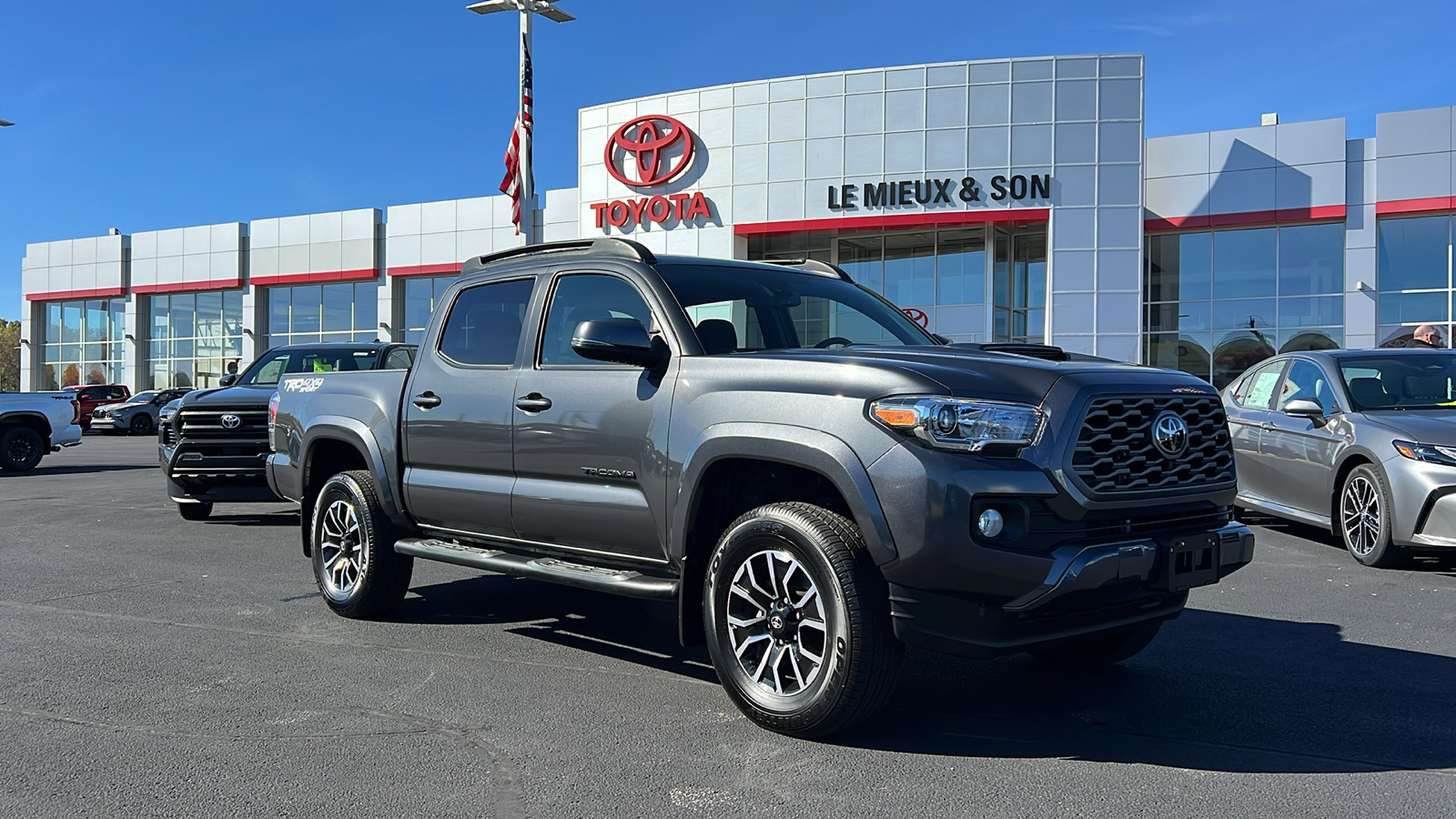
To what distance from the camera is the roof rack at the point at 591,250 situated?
17.4ft

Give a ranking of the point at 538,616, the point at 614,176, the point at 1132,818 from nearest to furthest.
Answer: the point at 1132,818
the point at 538,616
the point at 614,176

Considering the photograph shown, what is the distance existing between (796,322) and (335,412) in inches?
116

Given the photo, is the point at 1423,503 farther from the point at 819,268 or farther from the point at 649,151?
the point at 649,151

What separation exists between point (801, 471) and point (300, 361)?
29.8 ft

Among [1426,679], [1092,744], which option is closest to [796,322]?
[1092,744]

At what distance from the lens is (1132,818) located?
134 inches

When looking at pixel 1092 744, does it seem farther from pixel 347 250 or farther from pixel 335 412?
pixel 347 250

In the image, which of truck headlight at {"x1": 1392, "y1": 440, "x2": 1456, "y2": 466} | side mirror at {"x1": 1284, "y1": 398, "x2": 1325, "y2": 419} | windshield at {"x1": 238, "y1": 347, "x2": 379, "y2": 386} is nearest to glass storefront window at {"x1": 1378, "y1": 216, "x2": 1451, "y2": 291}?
side mirror at {"x1": 1284, "y1": 398, "x2": 1325, "y2": 419}

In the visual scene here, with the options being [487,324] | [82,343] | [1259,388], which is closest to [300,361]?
[487,324]

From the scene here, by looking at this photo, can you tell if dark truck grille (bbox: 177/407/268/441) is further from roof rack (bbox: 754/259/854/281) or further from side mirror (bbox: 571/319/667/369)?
side mirror (bbox: 571/319/667/369)

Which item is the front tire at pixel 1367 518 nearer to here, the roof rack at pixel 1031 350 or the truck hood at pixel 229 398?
the roof rack at pixel 1031 350

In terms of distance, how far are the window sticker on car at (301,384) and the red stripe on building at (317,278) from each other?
119 ft

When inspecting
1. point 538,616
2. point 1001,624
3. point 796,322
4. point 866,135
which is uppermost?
point 866,135

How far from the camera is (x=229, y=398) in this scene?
11.2 m
